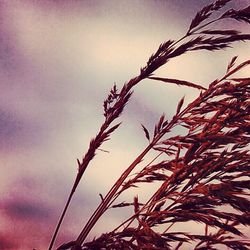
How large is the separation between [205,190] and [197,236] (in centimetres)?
23

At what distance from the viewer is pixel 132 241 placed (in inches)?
82.3

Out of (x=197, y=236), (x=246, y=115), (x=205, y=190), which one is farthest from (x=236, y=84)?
(x=197, y=236)

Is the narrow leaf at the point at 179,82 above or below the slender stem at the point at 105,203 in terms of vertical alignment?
above

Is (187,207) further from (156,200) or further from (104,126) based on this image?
(104,126)

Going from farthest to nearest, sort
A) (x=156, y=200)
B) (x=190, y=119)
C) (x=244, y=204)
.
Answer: (x=190, y=119), (x=156, y=200), (x=244, y=204)

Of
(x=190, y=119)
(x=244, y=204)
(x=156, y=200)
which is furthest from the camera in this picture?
(x=190, y=119)

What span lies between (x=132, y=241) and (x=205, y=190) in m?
0.41

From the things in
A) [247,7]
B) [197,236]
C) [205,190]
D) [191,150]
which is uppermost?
[247,7]

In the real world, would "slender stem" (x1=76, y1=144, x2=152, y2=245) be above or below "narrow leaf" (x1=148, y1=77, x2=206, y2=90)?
below

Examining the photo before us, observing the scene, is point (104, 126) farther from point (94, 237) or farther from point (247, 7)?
point (247, 7)

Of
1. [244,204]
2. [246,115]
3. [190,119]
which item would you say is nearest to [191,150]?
[190,119]

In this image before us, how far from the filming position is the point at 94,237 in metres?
2.06

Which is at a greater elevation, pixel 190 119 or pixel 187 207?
pixel 190 119

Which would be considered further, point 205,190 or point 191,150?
point 191,150
